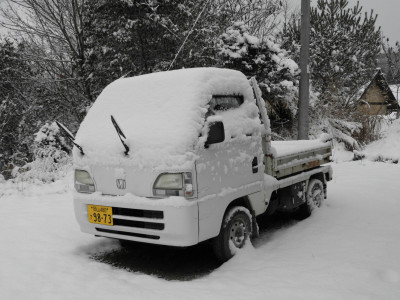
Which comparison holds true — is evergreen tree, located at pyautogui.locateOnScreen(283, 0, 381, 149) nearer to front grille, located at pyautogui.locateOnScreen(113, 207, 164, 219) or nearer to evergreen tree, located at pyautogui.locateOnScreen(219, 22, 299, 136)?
evergreen tree, located at pyautogui.locateOnScreen(219, 22, 299, 136)

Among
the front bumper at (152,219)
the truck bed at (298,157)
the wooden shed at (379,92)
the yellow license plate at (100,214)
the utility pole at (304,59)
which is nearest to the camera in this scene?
the front bumper at (152,219)

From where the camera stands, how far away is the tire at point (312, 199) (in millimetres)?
5812

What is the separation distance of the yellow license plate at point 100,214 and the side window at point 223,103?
1525mm

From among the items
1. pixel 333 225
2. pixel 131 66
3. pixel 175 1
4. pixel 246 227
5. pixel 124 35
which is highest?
pixel 175 1

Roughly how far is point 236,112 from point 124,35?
31.3 feet

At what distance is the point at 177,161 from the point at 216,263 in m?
1.47

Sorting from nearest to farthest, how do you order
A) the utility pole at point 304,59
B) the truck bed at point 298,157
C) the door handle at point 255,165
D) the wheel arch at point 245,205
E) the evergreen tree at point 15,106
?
the wheel arch at point 245,205, the door handle at point 255,165, the truck bed at point 298,157, the utility pole at point 304,59, the evergreen tree at point 15,106

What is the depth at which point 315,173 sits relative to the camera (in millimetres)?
5953

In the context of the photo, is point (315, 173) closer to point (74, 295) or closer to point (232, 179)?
point (232, 179)

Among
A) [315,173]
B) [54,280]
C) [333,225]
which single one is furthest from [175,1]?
[54,280]

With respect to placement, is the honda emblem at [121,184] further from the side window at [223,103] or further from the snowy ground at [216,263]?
the side window at [223,103]

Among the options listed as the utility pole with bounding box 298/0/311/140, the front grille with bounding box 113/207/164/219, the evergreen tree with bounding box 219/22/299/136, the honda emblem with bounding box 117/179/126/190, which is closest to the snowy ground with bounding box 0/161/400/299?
the front grille with bounding box 113/207/164/219

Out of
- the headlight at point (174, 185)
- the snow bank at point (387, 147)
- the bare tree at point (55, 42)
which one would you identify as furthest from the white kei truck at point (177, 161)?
the bare tree at point (55, 42)

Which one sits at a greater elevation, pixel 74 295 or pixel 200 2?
pixel 200 2
